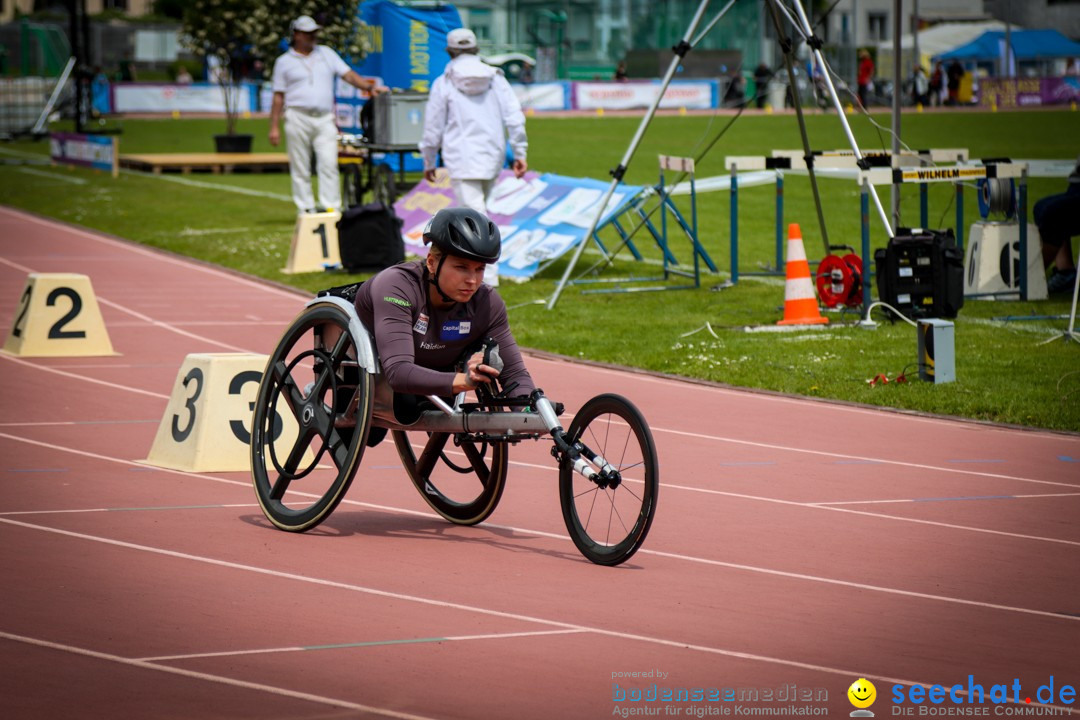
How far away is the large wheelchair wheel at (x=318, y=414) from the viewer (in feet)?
22.5

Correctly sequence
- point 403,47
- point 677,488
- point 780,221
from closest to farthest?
1. point 677,488
2. point 780,221
3. point 403,47

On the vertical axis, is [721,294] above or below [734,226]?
below

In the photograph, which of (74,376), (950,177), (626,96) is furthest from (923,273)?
(626,96)

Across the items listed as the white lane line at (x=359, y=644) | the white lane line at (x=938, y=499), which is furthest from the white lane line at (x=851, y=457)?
the white lane line at (x=359, y=644)

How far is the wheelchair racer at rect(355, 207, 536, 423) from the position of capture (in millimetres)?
6680

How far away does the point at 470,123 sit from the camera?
52.6ft

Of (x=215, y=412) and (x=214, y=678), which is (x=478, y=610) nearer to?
A: (x=214, y=678)

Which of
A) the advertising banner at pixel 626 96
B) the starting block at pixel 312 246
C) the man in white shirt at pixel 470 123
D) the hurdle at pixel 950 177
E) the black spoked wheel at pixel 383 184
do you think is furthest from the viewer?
the advertising banner at pixel 626 96

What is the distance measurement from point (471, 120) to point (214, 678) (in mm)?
11454

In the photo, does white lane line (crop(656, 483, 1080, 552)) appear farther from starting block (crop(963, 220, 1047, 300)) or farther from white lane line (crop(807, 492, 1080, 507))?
starting block (crop(963, 220, 1047, 300))

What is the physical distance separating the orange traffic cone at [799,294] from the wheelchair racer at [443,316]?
7.08 meters

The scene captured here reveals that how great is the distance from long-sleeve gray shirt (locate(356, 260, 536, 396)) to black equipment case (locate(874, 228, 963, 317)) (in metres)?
7.01

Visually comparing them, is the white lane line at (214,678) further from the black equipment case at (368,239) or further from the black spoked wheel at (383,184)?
the black spoked wheel at (383,184)

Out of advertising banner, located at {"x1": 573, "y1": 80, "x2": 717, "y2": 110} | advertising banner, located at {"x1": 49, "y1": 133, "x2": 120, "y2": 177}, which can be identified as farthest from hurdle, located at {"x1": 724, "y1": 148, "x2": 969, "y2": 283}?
advertising banner, located at {"x1": 573, "y1": 80, "x2": 717, "y2": 110}
